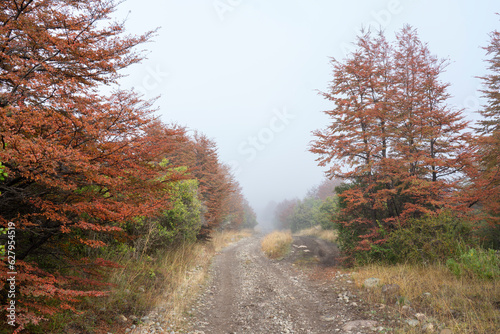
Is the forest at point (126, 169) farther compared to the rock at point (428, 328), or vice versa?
the rock at point (428, 328)

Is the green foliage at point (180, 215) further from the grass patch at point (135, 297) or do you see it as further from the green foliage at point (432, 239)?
the green foliage at point (432, 239)

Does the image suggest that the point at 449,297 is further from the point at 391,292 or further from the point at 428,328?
the point at 428,328

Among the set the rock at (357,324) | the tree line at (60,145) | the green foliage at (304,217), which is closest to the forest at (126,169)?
the tree line at (60,145)

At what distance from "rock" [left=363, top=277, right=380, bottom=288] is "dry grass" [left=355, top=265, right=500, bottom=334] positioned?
144mm

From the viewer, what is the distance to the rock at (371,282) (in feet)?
21.1

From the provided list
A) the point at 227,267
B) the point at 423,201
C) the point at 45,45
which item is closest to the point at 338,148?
the point at 423,201

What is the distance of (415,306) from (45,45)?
8.54 metres

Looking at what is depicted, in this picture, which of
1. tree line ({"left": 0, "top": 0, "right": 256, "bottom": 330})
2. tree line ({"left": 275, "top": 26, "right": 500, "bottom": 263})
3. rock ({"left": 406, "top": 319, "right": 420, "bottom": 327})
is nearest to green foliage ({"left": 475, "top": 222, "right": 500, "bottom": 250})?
tree line ({"left": 275, "top": 26, "right": 500, "bottom": 263})

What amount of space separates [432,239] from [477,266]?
4.77ft

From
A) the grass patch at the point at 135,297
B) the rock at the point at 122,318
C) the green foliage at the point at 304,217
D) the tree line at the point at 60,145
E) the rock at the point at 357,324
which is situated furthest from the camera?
the green foliage at the point at 304,217

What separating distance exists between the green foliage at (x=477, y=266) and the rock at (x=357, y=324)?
307 cm

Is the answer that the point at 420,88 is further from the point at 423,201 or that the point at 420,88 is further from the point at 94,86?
the point at 94,86

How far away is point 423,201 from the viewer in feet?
29.8

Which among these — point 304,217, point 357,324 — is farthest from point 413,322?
point 304,217
